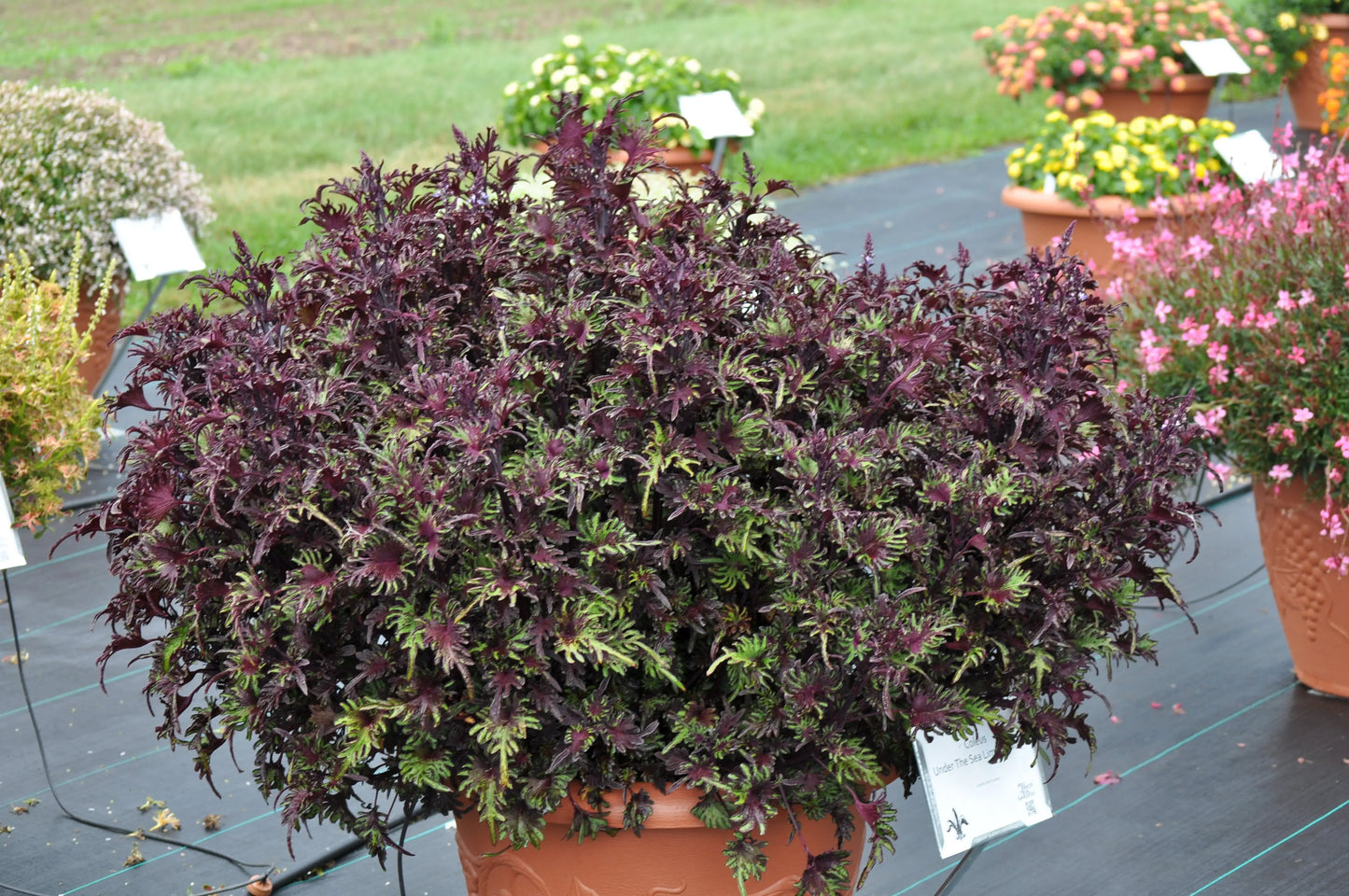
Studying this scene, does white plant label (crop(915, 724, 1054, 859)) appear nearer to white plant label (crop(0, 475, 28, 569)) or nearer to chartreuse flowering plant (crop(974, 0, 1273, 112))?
white plant label (crop(0, 475, 28, 569))

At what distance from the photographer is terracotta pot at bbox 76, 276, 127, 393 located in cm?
418

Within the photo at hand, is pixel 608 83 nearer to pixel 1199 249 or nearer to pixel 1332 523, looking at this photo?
pixel 1199 249

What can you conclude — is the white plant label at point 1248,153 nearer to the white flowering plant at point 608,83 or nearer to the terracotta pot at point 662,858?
the white flowering plant at point 608,83

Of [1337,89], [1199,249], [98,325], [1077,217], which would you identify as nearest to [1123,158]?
[1077,217]

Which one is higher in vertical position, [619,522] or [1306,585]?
[619,522]

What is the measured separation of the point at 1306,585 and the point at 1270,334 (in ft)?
1.97

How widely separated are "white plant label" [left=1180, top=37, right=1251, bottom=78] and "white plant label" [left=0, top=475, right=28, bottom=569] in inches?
187

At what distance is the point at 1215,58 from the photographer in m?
5.42

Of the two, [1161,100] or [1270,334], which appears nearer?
[1270,334]

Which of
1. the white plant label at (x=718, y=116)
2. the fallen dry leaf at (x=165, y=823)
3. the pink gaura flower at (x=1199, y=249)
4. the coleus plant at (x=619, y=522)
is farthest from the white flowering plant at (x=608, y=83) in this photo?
the coleus plant at (x=619, y=522)

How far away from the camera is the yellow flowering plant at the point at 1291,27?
8438 millimetres

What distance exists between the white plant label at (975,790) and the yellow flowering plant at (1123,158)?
383 cm

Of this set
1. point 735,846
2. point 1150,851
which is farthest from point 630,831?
point 1150,851

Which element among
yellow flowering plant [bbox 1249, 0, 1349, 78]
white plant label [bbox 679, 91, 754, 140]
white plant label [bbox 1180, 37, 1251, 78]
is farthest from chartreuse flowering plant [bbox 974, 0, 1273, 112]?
white plant label [bbox 679, 91, 754, 140]
